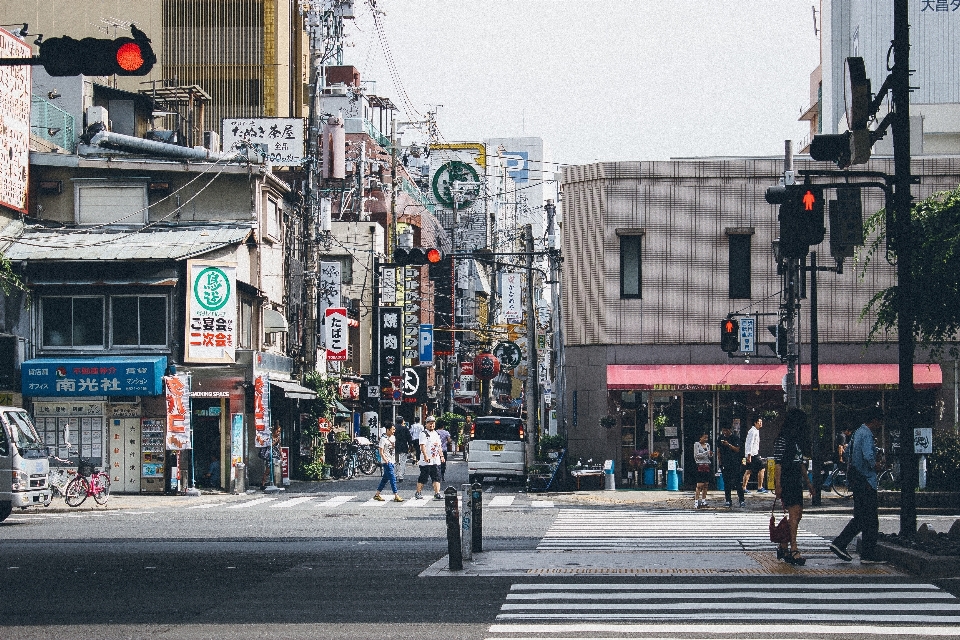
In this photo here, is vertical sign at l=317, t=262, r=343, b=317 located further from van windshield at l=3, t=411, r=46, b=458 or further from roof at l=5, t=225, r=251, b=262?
van windshield at l=3, t=411, r=46, b=458

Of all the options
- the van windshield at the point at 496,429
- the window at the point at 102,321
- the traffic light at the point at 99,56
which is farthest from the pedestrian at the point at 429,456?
the traffic light at the point at 99,56

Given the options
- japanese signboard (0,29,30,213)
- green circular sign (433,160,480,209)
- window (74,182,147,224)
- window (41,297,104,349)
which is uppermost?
green circular sign (433,160,480,209)

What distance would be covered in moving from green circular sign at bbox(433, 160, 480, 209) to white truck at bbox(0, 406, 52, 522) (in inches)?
2368

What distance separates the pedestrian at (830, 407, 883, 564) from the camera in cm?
1616

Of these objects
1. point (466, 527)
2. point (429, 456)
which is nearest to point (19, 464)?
point (429, 456)

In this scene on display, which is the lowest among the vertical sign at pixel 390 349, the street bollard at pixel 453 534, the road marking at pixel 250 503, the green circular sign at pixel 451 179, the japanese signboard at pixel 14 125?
the road marking at pixel 250 503

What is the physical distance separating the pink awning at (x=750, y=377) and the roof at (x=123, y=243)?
13256 millimetres

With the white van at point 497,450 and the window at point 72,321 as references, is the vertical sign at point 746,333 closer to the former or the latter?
the white van at point 497,450

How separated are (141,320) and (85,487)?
827 cm

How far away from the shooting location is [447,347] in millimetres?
99750

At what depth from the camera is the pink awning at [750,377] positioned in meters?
38.0

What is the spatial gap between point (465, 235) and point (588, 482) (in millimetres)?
73884

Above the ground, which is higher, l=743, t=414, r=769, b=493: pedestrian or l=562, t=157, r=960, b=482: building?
l=562, t=157, r=960, b=482: building

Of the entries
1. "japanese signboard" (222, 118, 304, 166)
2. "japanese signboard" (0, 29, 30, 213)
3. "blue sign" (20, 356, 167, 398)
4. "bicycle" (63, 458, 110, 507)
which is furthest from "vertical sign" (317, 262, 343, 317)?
"bicycle" (63, 458, 110, 507)
